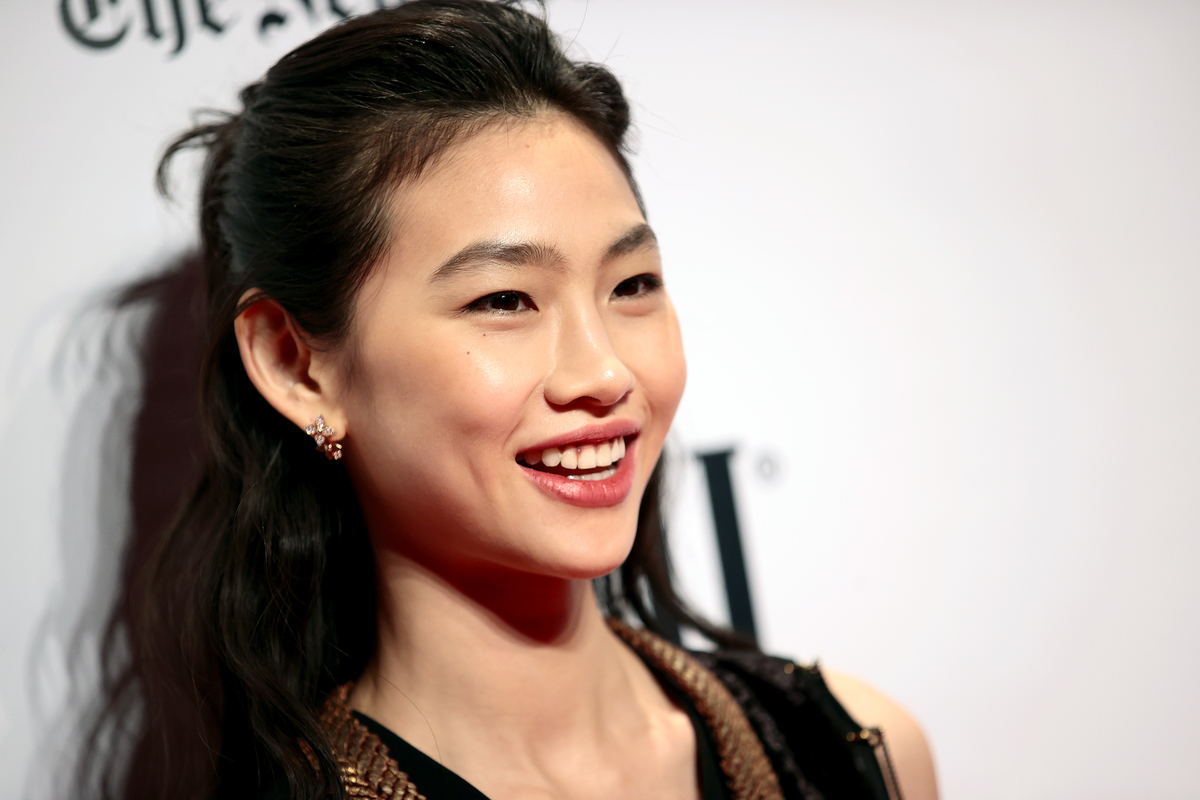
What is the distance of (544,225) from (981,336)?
0.95 m

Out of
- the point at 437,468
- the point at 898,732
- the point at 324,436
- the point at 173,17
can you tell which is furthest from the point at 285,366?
the point at 898,732

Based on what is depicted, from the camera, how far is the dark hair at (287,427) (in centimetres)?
116

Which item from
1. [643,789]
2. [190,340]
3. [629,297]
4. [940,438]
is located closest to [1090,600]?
[940,438]

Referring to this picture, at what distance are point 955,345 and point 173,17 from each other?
128 centimetres

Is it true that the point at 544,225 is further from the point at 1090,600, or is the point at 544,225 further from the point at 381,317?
the point at 1090,600

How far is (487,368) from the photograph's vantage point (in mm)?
1073

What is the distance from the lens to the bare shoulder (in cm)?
140

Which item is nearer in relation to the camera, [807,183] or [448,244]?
[448,244]

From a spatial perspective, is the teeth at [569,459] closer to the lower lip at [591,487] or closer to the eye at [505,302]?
the lower lip at [591,487]

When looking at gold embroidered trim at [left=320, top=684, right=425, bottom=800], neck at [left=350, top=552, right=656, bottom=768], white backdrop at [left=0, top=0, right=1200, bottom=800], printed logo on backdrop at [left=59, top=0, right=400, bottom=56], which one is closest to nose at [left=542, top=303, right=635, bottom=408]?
neck at [left=350, top=552, right=656, bottom=768]

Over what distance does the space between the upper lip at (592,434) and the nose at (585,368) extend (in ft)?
0.08

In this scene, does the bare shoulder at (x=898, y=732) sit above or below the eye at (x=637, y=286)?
below

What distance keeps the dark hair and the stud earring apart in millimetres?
101

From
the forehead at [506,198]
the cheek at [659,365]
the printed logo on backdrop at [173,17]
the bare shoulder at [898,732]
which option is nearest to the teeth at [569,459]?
the cheek at [659,365]
